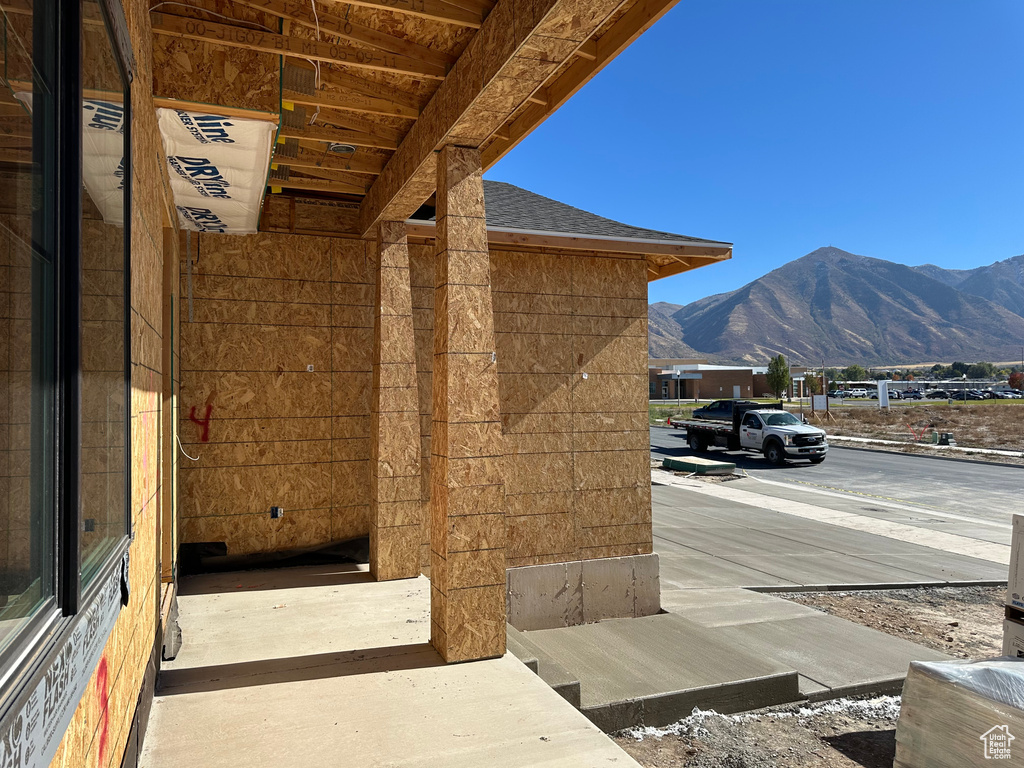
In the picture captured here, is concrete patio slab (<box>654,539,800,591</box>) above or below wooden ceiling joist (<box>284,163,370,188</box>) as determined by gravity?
below

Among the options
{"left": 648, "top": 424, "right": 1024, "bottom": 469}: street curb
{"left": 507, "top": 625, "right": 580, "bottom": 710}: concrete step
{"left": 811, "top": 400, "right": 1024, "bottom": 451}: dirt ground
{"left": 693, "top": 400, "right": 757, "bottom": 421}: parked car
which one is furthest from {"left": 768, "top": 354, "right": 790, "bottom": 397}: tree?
{"left": 507, "top": 625, "right": 580, "bottom": 710}: concrete step

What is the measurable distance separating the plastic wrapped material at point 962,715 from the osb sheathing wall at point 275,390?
626cm

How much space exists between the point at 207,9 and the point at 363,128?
1.77 m

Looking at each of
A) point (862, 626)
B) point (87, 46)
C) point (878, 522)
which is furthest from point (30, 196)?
point (878, 522)

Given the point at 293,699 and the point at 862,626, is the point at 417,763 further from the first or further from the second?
the point at 862,626

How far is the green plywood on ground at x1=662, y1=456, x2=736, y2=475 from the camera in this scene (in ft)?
77.4

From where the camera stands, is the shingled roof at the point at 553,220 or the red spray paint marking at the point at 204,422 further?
the shingled roof at the point at 553,220

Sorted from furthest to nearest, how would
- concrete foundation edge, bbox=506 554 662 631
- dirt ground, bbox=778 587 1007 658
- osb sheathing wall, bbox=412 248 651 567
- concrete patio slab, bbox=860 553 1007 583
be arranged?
concrete patio slab, bbox=860 553 1007 583, osb sheathing wall, bbox=412 248 651 567, concrete foundation edge, bbox=506 554 662 631, dirt ground, bbox=778 587 1007 658

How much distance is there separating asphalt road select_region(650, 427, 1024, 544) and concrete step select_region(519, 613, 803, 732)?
10.1 meters

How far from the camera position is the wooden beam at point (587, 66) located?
431cm

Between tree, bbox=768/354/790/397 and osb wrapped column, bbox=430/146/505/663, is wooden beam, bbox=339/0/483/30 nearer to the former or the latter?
osb wrapped column, bbox=430/146/505/663

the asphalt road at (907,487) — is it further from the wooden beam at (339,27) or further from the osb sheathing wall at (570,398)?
the wooden beam at (339,27)

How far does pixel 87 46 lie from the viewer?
221 cm

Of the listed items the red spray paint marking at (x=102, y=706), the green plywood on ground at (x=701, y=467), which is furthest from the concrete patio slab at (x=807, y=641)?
the green plywood on ground at (x=701, y=467)
